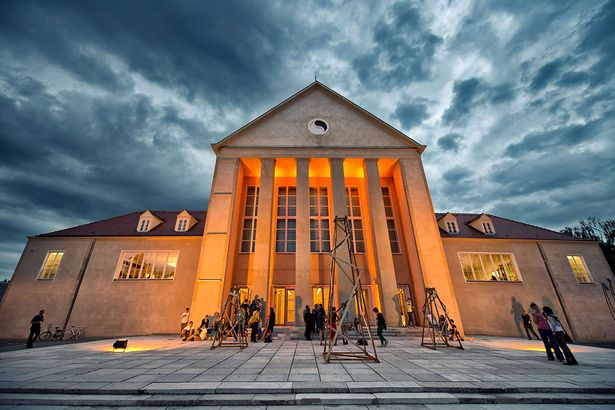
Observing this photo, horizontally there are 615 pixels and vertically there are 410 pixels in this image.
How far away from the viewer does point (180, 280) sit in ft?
58.1

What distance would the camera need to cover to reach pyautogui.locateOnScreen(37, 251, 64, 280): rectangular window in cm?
1767

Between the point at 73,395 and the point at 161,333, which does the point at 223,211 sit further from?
the point at 73,395

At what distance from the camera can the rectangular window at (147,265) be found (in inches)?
709

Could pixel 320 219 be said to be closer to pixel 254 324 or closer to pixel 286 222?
pixel 286 222

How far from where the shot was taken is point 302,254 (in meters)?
16.2

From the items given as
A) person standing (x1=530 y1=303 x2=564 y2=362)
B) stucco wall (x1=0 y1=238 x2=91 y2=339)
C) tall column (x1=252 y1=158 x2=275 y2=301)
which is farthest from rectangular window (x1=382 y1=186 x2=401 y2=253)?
stucco wall (x1=0 y1=238 x2=91 y2=339)

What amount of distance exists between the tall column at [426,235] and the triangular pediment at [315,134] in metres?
2.48

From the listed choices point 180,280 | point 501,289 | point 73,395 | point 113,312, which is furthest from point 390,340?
point 113,312

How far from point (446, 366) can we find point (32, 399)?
967cm

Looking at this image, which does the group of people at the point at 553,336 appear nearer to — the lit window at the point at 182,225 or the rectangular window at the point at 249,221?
the rectangular window at the point at 249,221

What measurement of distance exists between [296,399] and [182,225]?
19.0 meters

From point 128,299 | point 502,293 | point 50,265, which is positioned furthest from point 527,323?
point 50,265

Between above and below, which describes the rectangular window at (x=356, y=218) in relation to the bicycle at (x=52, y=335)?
above

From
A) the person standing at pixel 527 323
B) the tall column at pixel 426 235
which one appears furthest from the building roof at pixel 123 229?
the person standing at pixel 527 323
